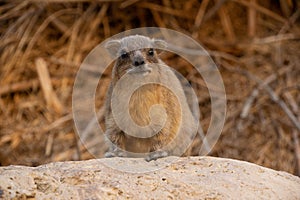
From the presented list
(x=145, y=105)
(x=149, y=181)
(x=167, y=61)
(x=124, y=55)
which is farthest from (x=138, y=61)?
(x=167, y=61)

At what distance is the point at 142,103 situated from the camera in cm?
479

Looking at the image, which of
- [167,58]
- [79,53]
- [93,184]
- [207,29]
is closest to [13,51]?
[79,53]

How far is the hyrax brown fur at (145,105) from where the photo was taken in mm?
4703

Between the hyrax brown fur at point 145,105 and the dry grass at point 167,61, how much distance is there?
207 centimetres

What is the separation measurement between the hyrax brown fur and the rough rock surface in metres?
0.71

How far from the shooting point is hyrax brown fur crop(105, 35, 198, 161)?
4703 millimetres

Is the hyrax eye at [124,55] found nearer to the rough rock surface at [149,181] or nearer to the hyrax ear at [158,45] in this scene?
the hyrax ear at [158,45]

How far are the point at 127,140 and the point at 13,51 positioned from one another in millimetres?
3528

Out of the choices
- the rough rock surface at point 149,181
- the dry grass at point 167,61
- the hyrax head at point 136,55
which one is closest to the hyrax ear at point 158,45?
the hyrax head at point 136,55

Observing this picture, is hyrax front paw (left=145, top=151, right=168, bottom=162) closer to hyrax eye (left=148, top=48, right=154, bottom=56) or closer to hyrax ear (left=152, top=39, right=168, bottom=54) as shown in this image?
hyrax eye (left=148, top=48, right=154, bottom=56)

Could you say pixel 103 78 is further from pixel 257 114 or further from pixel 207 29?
pixel 257 114

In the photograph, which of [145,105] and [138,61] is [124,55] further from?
[145,105]

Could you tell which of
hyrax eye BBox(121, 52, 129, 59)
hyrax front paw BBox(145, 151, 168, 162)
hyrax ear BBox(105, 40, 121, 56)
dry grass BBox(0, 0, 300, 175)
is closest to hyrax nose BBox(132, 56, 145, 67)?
hyrax eye BBox(121, 52, 129, 59)

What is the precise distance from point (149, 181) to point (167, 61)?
4.32m
